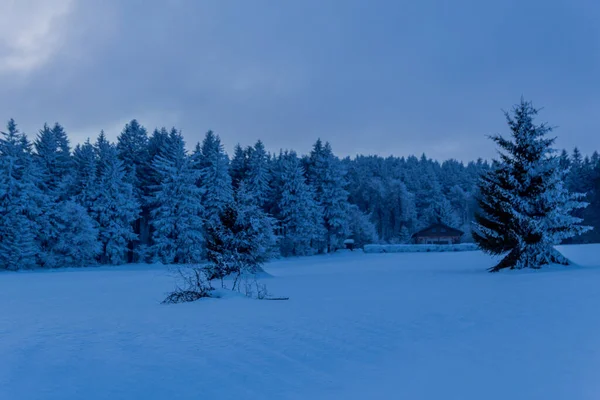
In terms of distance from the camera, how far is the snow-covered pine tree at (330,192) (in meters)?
58.9

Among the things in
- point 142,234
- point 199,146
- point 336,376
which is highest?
point 199,146

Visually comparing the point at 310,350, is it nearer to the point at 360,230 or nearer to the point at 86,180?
the point at 86,180

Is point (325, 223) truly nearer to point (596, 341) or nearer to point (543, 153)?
point (543, 153)

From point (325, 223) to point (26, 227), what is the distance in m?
33.8

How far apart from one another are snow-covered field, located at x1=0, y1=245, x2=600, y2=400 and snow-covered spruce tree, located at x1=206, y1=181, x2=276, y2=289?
25.7 feet

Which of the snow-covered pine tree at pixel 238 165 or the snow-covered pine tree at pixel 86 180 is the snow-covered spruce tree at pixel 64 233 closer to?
the snow-covered pine tree at pixel 86 180

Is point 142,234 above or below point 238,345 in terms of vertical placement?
above

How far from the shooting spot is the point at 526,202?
23328 mm

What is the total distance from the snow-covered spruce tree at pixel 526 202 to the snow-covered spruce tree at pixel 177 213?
2835 cm

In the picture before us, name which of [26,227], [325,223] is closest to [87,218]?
[26,227]

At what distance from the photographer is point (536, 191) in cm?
2347

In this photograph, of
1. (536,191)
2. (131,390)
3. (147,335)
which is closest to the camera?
(131,390)

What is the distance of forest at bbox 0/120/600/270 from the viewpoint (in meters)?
38.2

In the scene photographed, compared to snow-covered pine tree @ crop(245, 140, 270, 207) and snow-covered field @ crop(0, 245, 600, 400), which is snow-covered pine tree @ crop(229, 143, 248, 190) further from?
snow-covered field @ crop(0, 245, 600, 400)
